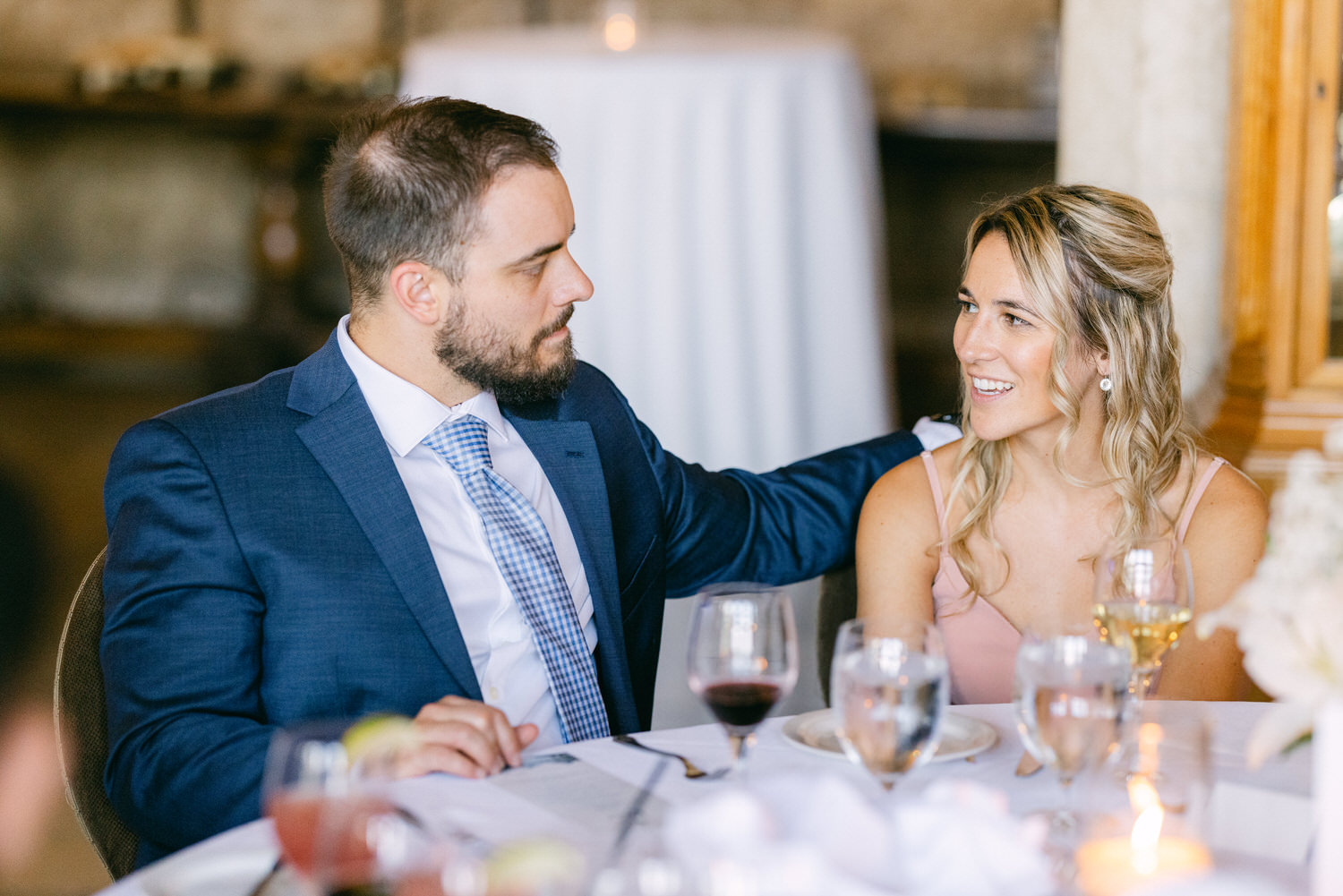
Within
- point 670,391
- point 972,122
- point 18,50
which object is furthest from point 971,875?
point 18,50

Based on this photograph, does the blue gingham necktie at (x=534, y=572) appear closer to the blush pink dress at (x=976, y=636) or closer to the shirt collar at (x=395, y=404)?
the shirt collar at (x=395, y=404)

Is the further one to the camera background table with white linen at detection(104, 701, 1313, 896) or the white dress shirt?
the white dress shirt

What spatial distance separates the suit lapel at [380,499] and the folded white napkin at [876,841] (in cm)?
82

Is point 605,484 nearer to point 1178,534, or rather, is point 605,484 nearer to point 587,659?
point 587,659

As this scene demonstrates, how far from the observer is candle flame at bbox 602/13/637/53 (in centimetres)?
245

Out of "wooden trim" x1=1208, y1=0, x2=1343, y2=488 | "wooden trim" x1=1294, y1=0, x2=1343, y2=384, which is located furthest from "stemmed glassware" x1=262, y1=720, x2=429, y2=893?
"wooden trim" x1=1294, y1=0, x2=1343, y2=384

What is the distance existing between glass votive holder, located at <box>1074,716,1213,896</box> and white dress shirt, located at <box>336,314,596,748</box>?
37.3 inches

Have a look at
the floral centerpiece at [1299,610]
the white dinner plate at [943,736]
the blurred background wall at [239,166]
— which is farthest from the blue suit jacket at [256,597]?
the blurred background wall at [239,166]

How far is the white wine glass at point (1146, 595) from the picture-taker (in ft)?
4.49

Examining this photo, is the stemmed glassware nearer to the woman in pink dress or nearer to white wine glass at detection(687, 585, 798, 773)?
white wine glass at detection(687, 585, 798, 773)

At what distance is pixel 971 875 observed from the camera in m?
0.81

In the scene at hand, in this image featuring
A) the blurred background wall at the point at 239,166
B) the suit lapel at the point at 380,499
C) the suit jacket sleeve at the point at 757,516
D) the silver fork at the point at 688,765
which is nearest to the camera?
the silver fork at the point at 688,765

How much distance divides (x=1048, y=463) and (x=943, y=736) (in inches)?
35.5

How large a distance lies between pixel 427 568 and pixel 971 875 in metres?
0.97
